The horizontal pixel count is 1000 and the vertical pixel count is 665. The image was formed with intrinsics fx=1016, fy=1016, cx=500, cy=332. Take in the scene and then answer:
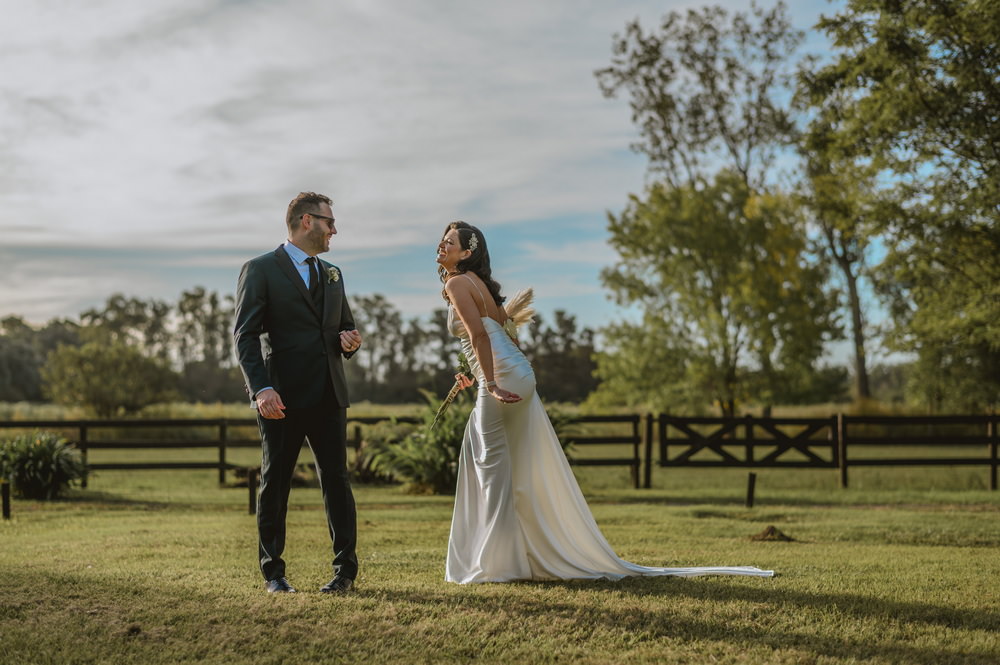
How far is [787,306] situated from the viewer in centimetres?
3412

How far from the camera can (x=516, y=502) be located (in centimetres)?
659

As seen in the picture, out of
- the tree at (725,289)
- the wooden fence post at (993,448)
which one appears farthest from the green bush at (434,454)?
the tree at (725,289)

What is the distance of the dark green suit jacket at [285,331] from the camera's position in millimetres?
5910

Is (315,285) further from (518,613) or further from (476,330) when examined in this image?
(518,613)

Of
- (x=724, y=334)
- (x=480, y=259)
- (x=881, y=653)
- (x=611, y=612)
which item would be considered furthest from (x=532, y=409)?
(x=724, y=334)

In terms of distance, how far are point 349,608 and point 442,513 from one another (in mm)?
7448

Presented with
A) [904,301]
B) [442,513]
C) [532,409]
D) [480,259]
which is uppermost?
[904,301]

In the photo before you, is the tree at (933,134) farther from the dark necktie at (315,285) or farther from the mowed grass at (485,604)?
the dark necktie at (315,285)

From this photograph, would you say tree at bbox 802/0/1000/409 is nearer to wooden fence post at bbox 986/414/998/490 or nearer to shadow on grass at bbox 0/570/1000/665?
wooden fence post at bbox 986/414/998/490

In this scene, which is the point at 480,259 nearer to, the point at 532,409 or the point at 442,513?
the point at 532,409

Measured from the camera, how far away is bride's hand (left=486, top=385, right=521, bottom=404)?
6527mm

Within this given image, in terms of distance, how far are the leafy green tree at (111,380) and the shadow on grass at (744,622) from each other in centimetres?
4556

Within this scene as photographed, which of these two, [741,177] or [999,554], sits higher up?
[741,177]

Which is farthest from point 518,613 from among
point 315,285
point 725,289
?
point 725,289
